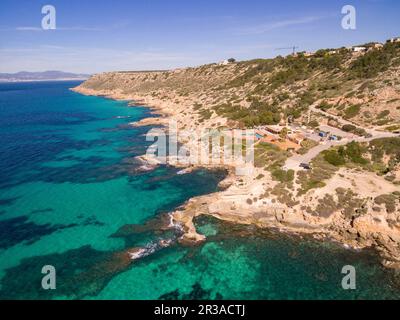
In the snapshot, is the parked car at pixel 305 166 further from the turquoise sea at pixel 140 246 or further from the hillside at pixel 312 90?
the hillside at pixel 312 90

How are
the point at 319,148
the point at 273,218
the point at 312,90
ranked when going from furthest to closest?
the point at 312,90 < the point at 319,148 < the point at 273,218

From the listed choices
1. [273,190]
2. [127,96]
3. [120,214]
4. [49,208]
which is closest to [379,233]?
[273,190]

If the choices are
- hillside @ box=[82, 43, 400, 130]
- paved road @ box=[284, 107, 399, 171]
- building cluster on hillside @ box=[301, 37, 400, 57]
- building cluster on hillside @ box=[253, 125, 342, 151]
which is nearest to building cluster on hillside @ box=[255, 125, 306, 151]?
building cluster on hillside @ box=[253, 125, 342, 151]

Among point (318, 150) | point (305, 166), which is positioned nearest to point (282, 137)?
point (318, 150)

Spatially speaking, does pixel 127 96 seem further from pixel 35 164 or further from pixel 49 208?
pixel 49 208

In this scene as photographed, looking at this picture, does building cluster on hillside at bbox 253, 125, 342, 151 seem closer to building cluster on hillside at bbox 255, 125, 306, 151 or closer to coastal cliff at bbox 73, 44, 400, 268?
building cluster on hillside at bbox 255, 125, 306, 151

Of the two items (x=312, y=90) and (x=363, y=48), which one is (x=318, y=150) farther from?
(x=363, y=48)
